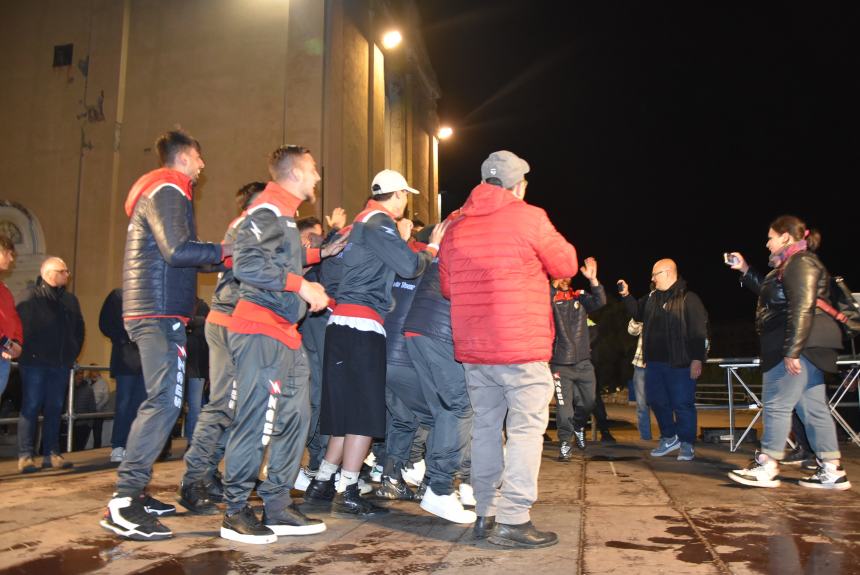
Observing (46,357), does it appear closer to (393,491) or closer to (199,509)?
(199,509)

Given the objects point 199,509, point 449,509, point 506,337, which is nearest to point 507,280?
point 506,337

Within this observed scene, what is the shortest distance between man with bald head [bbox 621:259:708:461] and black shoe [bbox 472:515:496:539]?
4.18 meters

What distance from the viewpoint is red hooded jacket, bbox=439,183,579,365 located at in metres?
3.63

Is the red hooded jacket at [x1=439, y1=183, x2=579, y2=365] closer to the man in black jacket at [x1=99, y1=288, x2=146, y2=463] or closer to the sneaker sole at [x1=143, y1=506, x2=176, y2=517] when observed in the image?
the sneaker sole at [x1=143, y1=506, x2=176, y2=517]

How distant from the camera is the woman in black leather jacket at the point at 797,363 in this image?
5.20m

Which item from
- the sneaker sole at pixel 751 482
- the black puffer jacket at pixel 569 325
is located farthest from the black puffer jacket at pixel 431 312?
the black puffer jacket at pixel 569 325

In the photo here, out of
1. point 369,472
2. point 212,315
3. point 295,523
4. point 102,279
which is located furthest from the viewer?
point 102,279

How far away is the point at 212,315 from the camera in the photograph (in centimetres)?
474

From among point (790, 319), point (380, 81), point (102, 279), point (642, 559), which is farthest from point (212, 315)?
point (380, 81)

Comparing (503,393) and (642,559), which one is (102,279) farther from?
(642,559)

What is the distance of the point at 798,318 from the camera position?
5.21 metres

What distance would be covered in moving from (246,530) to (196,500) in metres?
1.05

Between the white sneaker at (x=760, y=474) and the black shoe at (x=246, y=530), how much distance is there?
3602 millimetres

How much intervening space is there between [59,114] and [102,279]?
3.86 meters
